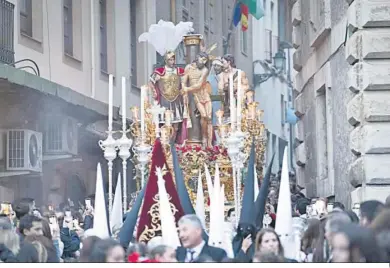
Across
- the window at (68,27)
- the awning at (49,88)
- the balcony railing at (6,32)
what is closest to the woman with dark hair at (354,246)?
the awning at (49,88)

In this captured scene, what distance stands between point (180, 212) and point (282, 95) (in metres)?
44.4

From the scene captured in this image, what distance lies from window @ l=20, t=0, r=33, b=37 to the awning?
4.60 ft

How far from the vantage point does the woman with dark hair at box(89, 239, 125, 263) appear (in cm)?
1252

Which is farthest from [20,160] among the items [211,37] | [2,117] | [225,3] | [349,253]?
[225,3]

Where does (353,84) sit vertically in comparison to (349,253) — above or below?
above

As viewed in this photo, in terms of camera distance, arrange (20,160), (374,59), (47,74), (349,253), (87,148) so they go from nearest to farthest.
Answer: (349,253) < (374,59) < (20,160) < (47,74) < (87,148)

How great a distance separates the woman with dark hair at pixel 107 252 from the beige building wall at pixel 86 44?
14.8 meters

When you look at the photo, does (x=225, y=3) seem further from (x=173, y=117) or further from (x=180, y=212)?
(x=180, y=212)

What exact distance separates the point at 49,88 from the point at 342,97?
17.6ft

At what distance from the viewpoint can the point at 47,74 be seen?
1171 inches

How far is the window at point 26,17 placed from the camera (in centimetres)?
2875

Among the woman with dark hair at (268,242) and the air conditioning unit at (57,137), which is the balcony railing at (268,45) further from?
the woman with dark hair at (268,242)

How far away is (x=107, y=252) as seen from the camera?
Result: 41.3 ft

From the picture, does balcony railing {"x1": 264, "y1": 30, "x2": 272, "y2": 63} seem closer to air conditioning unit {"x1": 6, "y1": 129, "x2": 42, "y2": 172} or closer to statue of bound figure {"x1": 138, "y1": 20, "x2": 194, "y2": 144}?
air conditioning unit {"x1": 6, "y1": 129, "x2": 42, "y2": 172}
